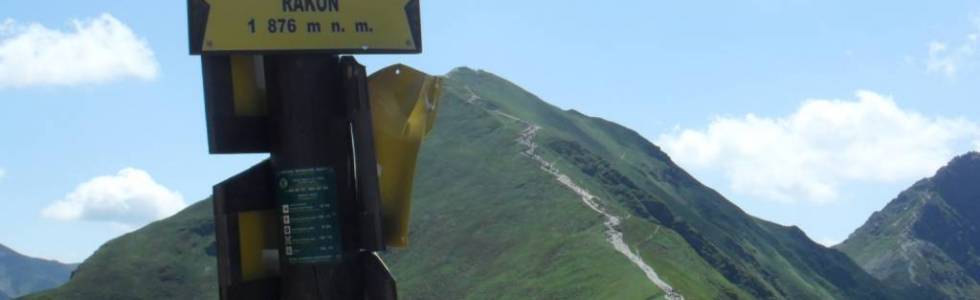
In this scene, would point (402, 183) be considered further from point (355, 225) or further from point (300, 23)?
point (300, 23)

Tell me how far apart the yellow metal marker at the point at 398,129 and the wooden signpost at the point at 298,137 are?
0.19m

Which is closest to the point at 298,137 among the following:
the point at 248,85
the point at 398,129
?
the point at 248,85

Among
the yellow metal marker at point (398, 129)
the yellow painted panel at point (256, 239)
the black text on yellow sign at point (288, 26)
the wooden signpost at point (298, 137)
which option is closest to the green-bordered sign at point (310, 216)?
the wooden signpost at point (298, 137)

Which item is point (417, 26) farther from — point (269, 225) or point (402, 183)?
point (269, 225)

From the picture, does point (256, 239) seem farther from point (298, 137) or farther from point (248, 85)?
point (248, 85)

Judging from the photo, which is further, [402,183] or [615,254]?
[615,254]

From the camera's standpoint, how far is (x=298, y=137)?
6.87 meters

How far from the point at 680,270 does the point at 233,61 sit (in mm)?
189622

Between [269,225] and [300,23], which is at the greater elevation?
[300,23]

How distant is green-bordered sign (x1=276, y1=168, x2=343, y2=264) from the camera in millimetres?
6738

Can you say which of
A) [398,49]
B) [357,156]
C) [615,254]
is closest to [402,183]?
[357,156]

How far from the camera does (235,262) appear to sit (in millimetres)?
6809

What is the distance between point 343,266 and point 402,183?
0.60 metres

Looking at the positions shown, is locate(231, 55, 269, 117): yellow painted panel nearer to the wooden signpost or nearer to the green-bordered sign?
the wooden signpost
